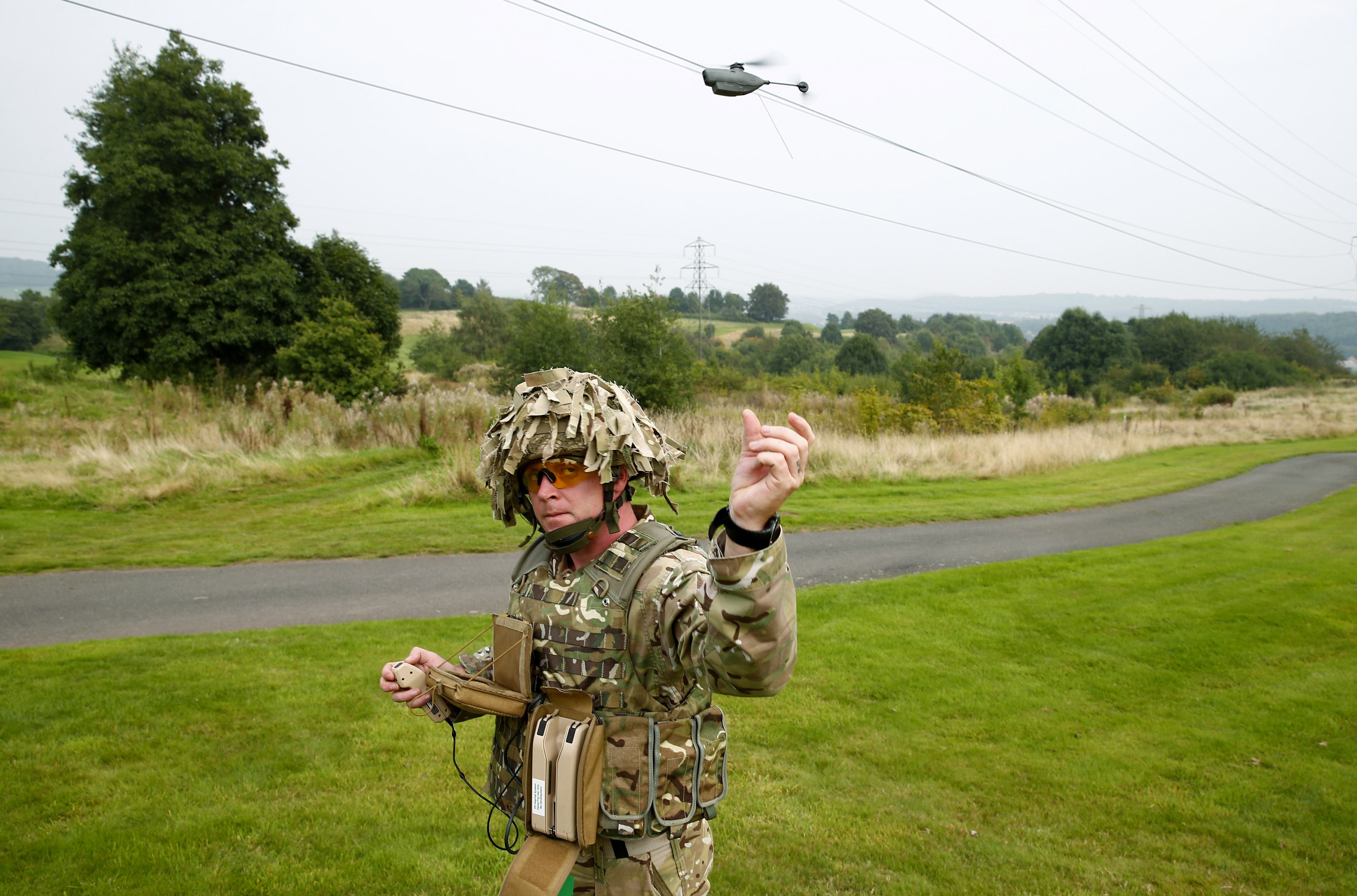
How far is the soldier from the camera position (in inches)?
85.7

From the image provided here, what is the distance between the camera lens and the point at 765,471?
172cm

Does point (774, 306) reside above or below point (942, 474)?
above

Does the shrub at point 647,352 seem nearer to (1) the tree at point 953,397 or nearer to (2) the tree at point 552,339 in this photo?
(2) the tree at point 552,339

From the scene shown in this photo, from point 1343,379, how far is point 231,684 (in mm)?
93358

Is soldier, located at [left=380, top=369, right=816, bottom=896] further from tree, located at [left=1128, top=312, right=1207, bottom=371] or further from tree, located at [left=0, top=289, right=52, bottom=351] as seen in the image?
tree, located at [left=1128, top=312, right=1207, bottom=371]

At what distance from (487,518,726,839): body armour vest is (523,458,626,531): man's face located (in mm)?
137

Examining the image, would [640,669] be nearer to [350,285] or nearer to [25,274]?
[350,285]

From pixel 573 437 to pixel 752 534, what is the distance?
771mm

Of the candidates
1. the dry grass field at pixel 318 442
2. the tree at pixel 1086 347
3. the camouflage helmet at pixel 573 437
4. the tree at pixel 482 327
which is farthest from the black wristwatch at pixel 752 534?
the tree at pixel 1086 347

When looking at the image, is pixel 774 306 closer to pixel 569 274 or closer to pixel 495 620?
pixel 569 274

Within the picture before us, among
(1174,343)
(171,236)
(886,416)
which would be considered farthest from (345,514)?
(1174,343)

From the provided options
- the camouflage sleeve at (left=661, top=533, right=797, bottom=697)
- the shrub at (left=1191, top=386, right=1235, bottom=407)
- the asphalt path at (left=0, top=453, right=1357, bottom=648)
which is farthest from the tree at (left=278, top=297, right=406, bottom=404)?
the shrub at (left=1191, top=386, right=1235, bottom=407)

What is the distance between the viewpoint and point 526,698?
230 cm

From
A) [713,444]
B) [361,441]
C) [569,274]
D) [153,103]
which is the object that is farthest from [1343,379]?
[153,103]
